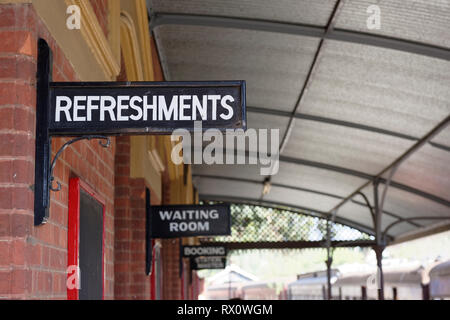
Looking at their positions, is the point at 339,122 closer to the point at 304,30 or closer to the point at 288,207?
the point at 304,30

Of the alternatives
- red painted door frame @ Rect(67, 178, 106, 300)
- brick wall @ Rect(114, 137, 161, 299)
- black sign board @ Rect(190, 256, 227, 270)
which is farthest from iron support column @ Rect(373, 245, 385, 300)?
red painted door frame @ Rect(67, 178, 106, 300)

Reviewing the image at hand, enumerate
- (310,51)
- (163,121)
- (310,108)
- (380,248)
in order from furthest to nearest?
1. (380,248)
2. (310,108)
3. (310,51)
4. (163,121)

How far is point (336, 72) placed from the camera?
8.06m

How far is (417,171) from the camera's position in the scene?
12273 mm

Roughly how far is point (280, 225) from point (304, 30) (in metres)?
15.7

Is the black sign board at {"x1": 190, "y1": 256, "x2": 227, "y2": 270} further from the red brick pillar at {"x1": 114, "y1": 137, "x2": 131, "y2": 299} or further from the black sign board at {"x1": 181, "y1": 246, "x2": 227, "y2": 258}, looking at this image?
the red brick pillar at {"x1": 114, "y1": 137, "x2": 131, "y2": 299}

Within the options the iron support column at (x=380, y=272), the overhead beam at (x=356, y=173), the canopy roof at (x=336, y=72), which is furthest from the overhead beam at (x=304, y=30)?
the overhead beam at (x=356, y=173)

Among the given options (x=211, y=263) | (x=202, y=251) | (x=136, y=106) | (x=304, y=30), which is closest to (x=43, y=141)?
(x=136, y=106)

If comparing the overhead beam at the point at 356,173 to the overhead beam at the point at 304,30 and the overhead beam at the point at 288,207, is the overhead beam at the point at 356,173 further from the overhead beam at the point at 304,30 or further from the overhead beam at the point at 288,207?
the overhead beam at the point at 304,30

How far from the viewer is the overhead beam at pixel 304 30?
6652mm

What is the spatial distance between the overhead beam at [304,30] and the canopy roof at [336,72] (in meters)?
0.01
